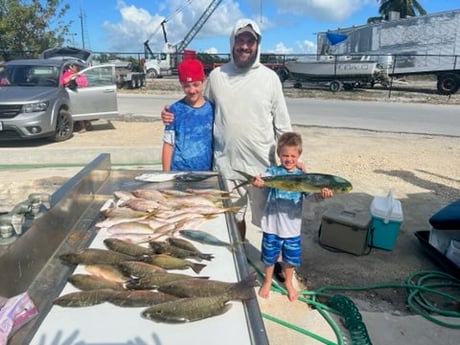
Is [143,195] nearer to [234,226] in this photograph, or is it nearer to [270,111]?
[234,226]

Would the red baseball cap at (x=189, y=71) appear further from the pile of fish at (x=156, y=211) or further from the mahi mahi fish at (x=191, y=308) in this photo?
the mahi mahi fish at (x=191, y=308)

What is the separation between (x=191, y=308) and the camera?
159 cm

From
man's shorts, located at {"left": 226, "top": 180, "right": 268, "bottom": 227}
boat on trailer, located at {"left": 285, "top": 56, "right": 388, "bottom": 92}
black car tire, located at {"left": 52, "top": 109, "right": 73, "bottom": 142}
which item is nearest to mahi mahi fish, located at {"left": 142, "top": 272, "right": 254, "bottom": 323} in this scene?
man's shorts, located at {"left": 226, "top": 180, "right": 268, "bottom": 227}

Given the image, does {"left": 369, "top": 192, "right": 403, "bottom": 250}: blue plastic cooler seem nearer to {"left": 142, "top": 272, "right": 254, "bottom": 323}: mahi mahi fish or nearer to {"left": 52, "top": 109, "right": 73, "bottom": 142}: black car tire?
{"left": 142, "top": 272, "right": 254, "bottom": 323}: mahi mahi fish

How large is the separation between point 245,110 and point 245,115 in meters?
0.04

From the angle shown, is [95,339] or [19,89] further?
[19,89]

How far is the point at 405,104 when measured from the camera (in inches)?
794

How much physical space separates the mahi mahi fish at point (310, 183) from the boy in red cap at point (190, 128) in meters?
0.95

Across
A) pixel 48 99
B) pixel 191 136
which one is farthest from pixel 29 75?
pixel 191 136

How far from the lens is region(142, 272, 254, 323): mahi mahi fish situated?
156 centimetres

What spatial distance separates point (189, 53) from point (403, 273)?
3123 mm

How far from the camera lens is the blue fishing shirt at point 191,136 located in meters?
3.31

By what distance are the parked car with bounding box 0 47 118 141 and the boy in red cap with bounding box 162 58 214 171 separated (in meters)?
6.74

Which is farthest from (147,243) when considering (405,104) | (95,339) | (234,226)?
(405,104)
